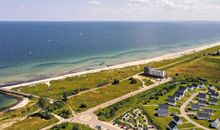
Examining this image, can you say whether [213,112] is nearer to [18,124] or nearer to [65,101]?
[65,101]

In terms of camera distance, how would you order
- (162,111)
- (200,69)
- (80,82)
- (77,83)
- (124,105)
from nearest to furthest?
(162,111) → (124,105) → (77,83) → (80,82) → (200,69)

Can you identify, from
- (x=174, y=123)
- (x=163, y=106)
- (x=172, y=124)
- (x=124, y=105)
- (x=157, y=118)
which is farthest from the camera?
(x=124, y=105)

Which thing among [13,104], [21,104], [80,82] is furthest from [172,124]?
[80,82]

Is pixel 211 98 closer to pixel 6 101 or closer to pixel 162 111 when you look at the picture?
pixel 162 111

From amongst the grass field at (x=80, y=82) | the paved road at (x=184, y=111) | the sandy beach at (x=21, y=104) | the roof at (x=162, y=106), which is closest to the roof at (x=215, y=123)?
the paved road at (x=184, y=111)

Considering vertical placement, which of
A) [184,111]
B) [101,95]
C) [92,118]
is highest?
[92,118]

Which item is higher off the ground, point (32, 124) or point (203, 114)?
point (203, 114)

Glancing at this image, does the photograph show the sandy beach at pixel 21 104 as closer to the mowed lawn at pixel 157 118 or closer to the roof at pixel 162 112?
the mowed lawn at pixel 157 118
